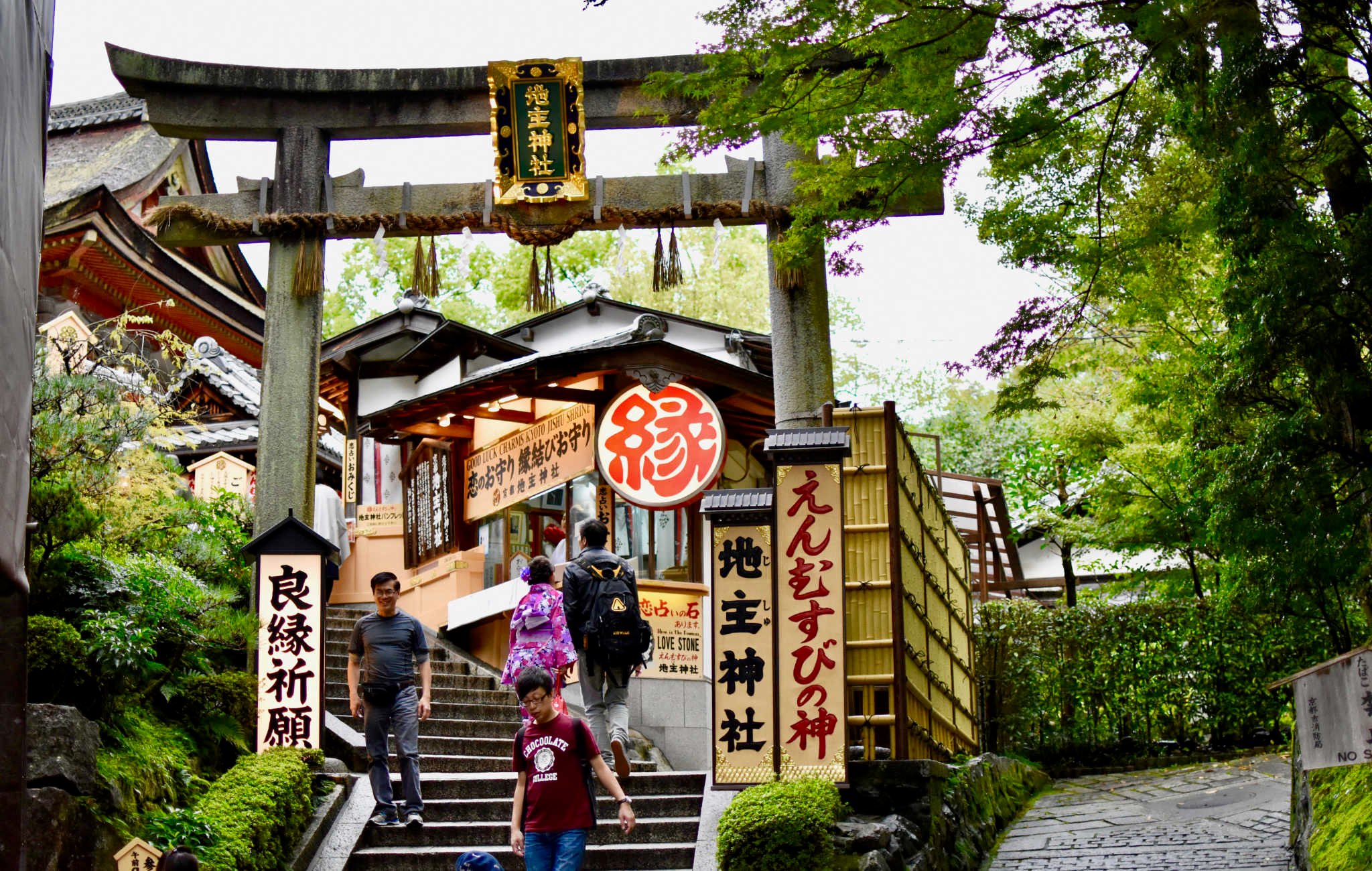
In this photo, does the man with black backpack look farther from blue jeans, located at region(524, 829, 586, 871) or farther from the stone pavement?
the stone pavement

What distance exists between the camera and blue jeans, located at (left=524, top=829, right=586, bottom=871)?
7.86 meters

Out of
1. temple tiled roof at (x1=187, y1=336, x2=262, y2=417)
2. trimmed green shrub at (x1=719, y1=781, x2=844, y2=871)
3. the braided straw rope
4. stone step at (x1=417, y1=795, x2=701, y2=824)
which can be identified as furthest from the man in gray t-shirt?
temple tiled roof at (x1=187, y1=336, x2=262, y2=417)

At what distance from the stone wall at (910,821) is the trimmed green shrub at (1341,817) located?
8.33 ft

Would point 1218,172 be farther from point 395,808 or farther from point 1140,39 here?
point 395,808

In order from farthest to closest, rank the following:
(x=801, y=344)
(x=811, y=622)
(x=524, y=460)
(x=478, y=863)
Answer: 1. (x=524, y=460)
2. (x=801, y=344)
3. (x=811, y=622)
4. (x=478, y=863)

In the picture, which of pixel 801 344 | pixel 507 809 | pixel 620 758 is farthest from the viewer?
pixel 801 344

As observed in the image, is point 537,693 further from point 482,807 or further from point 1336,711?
point 1336,711

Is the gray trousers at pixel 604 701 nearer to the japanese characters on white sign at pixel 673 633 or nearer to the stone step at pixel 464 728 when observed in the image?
the stone step at pixel 464 728

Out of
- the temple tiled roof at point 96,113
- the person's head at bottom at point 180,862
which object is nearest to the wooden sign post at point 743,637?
the person's head at bottom at point 180,862

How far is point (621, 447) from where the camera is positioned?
16.7m

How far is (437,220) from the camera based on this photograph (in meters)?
14.6

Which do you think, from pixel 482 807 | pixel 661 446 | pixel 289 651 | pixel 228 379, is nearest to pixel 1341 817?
pixel 482 807

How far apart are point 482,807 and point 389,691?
1275mm

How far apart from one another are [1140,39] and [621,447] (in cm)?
986
